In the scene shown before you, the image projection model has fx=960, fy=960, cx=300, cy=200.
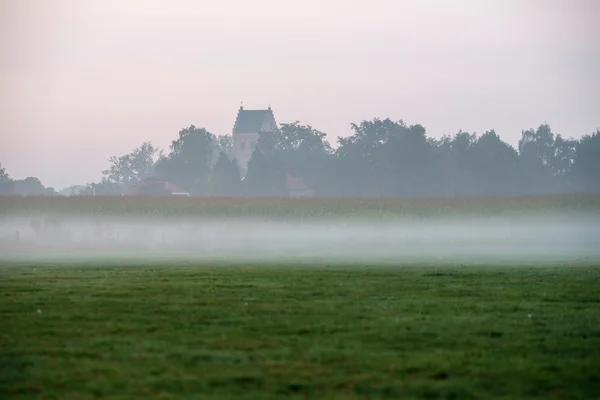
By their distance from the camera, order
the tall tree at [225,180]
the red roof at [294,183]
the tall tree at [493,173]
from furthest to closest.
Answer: the red roof at [294,183] → the tall tree at [225,180] → the tall tree at [493,173]

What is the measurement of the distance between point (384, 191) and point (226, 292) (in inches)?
4569

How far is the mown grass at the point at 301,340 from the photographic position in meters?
9.34

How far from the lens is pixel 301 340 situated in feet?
39.7

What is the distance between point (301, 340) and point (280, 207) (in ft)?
190

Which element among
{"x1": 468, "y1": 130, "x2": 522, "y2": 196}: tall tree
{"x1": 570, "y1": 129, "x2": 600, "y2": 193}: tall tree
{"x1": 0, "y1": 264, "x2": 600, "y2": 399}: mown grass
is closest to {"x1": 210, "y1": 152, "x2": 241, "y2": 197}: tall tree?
{"x1": 468, "y1": 130, "x2": 522, "y2": 196}: tall tree

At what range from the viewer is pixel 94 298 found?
57.1 feet

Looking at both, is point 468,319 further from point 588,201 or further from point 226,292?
point 588,201

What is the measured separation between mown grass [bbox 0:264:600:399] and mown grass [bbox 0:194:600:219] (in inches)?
1899

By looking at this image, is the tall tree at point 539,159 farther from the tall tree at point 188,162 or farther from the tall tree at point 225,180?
the tall tree at point 188,162

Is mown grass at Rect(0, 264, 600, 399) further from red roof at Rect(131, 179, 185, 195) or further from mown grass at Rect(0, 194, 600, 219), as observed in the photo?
red roof at Rect(131, 179, 185, 195)

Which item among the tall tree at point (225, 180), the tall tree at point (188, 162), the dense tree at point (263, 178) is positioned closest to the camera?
the dense tree at point (263, 178)

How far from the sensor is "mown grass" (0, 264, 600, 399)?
934 centimetres

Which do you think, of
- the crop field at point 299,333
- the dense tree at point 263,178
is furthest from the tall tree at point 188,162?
the crop field at point 299,333

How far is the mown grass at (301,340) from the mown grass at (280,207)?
158ft
